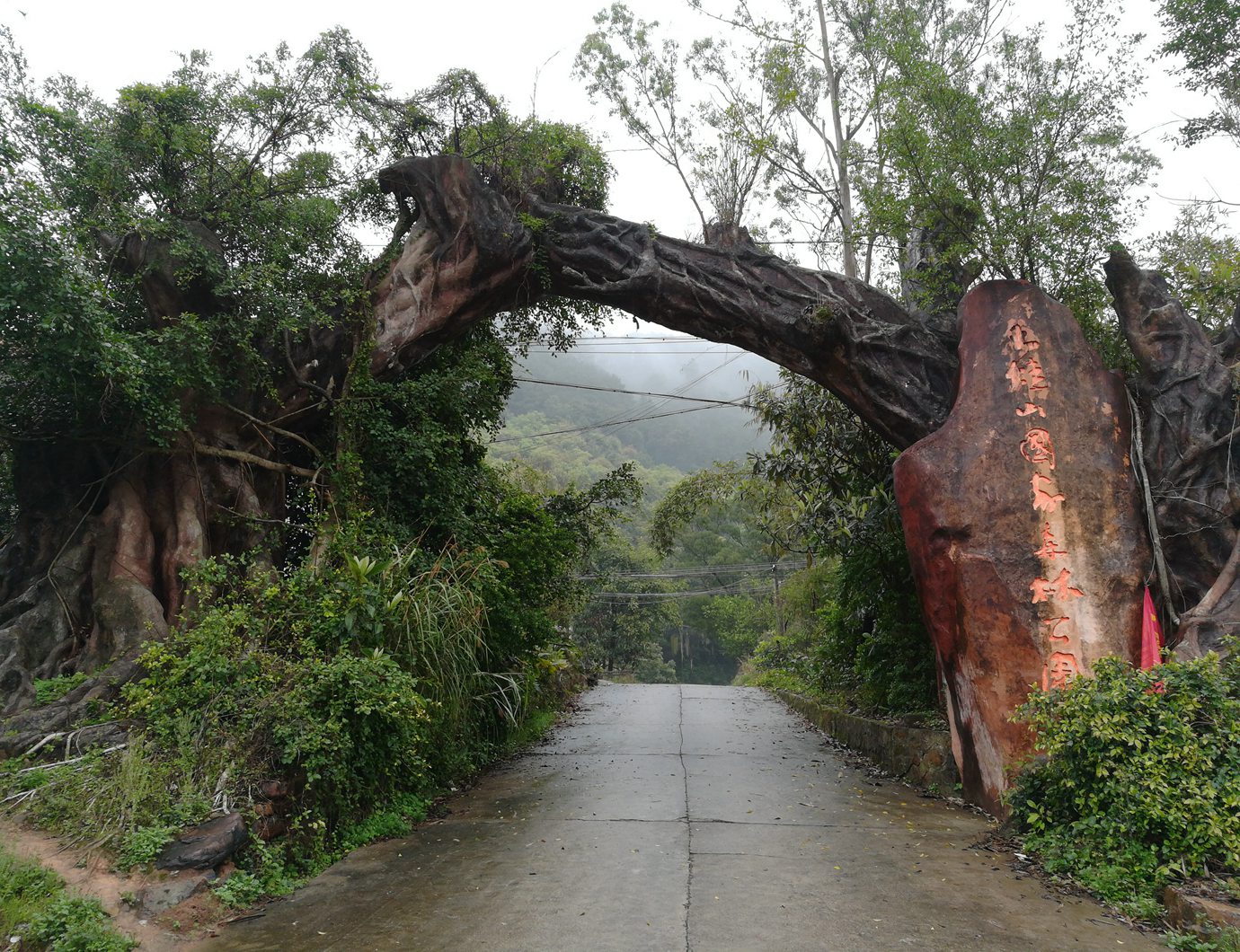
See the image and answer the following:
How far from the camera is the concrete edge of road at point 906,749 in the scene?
7.12 metres

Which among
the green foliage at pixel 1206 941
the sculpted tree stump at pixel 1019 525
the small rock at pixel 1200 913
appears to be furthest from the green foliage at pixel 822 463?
the green foliage at pixel 1206 941

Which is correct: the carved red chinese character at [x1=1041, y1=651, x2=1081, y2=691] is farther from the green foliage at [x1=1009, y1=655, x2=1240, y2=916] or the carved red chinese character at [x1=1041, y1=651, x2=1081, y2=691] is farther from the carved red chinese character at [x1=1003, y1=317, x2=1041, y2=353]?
the carved red chinese character at [x1=1003, y1=317, x2=1041, y2=353]

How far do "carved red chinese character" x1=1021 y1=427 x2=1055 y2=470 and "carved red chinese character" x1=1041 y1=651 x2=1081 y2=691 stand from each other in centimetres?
145

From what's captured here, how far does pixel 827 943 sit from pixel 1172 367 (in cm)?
553

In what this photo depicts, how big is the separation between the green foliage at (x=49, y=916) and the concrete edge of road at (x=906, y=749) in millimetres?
5991

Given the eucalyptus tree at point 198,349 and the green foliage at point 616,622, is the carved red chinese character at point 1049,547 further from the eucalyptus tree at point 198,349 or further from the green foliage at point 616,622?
the green foliage at point 616,622

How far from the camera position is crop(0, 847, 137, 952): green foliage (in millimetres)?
3404

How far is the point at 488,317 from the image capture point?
31.1 ft

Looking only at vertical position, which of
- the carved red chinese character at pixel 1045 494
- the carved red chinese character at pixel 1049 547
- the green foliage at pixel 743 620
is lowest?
the green foliage at pixel 743 620

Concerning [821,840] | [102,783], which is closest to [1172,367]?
[821,840]

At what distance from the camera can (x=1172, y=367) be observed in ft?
22.3

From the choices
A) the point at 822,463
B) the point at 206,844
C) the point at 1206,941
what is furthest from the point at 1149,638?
the point at 206,844

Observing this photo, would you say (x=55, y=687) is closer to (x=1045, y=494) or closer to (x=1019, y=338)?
(x=1045, y=494)

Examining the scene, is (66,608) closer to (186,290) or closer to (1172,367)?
(186,290)
